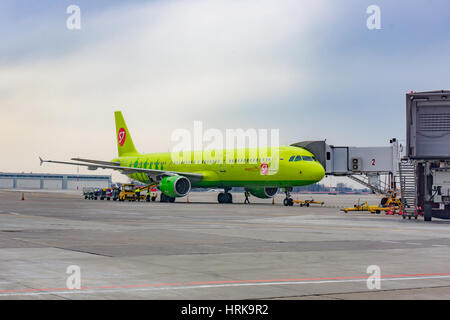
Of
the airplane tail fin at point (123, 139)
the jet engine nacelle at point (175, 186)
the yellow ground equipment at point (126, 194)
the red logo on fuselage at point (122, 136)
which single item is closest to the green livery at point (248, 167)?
the jet engine nacelle at point (175, 186)

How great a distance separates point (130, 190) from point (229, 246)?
4396 cm

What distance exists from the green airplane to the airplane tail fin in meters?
5.51

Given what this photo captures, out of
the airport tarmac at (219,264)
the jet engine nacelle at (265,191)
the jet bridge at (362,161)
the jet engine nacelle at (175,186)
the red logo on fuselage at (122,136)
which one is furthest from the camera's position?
the red logo on fuselage at (122,136)

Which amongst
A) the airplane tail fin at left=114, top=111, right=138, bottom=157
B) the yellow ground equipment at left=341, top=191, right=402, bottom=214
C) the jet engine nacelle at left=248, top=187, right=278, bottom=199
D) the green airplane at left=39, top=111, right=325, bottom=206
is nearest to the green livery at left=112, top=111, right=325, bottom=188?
the green airplane at left=39, top=111, right=325, bottom=206

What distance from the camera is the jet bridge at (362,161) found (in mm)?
44938

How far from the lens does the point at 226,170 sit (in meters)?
51.0

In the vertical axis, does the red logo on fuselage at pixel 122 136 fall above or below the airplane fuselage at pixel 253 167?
above

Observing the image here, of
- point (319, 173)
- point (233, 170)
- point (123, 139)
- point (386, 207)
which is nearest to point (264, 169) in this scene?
point (233, 170)

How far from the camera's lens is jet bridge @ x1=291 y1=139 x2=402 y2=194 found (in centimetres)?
4494

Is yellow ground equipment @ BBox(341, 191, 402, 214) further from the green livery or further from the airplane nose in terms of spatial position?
the green livery

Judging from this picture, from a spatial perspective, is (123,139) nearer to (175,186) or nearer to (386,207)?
(175,186)

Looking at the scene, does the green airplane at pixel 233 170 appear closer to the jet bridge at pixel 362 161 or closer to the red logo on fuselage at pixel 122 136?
the jet bridge at pixel 362 161

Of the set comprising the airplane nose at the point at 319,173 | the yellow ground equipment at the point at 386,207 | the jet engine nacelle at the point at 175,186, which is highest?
the airplane nose at the point at 319,173
